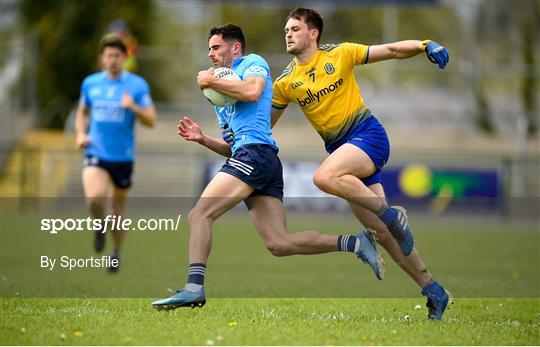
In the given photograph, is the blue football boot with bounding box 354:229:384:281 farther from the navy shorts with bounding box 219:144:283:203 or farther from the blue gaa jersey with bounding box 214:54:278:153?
the blue gaa jersey with bounding box 214:54:278:153

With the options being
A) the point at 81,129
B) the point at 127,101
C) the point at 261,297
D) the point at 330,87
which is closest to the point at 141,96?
the point at 127,101

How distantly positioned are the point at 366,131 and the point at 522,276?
5280 millimetres

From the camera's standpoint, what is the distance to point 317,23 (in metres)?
8.59

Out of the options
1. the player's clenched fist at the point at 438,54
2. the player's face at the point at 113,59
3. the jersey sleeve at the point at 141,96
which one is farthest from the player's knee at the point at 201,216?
the jersey sleeve at the point at 141,96

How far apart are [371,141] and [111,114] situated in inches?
206

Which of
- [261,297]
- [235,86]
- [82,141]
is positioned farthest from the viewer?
[82,141]

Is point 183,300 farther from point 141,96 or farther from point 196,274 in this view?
point 141,96

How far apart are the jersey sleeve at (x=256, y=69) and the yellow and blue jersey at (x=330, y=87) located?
0.48 metres

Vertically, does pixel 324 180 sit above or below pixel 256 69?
below

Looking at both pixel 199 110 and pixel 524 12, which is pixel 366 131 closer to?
pixel 199 110

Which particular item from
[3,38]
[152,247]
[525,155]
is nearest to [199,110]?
[3,38]

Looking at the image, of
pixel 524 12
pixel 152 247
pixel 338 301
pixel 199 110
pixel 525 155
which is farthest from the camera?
pixel 524 12

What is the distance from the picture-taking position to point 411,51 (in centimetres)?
823

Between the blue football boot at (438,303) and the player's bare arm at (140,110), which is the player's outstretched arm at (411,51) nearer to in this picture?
the blue football boot at (438,303)
